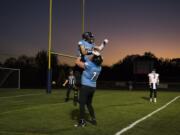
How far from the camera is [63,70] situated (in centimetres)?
5447

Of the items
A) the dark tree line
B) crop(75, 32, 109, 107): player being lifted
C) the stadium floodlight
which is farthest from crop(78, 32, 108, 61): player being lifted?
the dark tree line

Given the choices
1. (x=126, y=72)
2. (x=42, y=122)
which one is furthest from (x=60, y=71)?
(x=42, y=122)

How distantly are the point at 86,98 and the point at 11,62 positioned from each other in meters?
68.5

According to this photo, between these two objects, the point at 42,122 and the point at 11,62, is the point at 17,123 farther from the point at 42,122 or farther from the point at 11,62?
Answer: the point at 11,62

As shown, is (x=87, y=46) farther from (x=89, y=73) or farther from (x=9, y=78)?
(x=9, y=78)

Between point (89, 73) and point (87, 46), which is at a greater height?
point (87, 46)

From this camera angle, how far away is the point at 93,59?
34.7ft

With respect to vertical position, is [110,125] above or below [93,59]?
below

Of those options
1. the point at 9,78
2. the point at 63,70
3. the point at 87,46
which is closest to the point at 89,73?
the point at 87,46

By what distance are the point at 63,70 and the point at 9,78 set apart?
8.61 m

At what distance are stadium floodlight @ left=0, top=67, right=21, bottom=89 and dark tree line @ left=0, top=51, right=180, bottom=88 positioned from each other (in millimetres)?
4819

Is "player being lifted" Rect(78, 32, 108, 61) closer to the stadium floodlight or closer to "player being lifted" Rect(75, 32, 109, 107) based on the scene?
"player being lifted" Rect(75, 32, 109, 107)

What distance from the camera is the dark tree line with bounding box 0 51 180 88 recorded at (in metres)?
54.9

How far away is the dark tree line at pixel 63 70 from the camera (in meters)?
54.9
